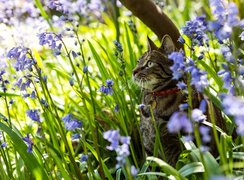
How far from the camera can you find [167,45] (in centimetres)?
230

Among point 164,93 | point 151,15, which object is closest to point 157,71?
point 164,93

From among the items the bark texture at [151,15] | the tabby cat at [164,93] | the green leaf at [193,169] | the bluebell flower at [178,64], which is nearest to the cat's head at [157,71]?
the tabby cat at [164,93]

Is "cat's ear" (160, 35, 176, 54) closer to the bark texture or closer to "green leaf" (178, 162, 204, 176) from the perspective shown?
the bark texture

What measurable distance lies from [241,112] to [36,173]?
131 cm

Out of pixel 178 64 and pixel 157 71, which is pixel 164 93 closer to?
pixel 157 71

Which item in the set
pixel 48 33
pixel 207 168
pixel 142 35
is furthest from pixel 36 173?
pixel 142 35

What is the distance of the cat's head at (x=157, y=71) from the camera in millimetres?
2281

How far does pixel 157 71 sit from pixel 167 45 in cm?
22

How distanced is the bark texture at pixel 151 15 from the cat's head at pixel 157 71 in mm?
443

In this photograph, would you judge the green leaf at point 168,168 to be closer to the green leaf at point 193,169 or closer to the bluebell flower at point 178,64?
the green leaf at point 193,169

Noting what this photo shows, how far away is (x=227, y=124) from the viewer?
2605 mm

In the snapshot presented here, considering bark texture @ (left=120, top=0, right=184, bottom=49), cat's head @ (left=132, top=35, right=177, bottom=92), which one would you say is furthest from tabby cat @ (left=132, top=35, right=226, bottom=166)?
bark texture @ (left=120, top=0, right=184, bottom=49)

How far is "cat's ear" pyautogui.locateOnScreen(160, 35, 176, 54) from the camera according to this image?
2254mm

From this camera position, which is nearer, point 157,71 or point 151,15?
point 157,71
